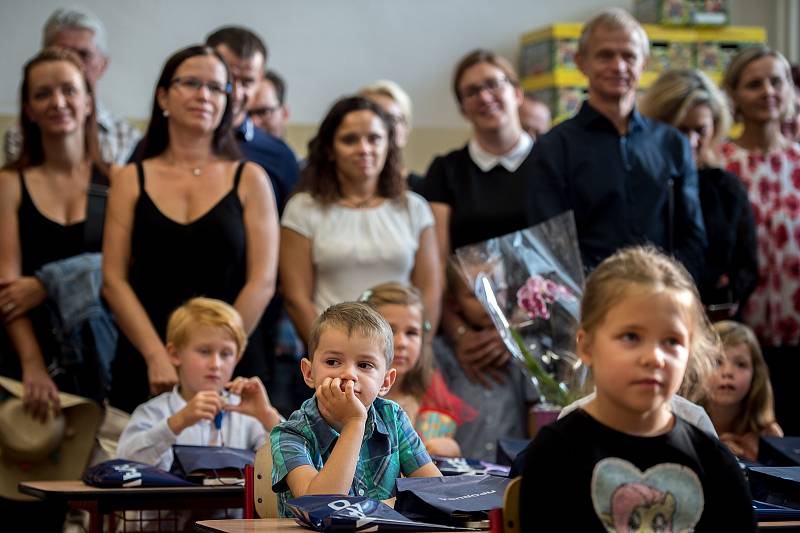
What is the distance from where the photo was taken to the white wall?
21.1 feet

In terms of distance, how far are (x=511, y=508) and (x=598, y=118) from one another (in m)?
2.38

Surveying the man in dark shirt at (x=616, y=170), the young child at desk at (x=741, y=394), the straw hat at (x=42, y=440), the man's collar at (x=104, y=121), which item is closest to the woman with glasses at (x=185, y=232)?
the straw hat at (x=42, y=440)

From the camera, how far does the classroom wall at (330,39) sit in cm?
643

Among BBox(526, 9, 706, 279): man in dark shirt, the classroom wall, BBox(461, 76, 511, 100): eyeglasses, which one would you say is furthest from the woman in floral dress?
the classroom wall

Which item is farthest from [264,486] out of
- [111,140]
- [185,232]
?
[111,140]

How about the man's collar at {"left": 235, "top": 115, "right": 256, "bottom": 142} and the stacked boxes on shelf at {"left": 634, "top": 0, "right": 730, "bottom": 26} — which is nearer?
the man's collar at {"left": 235, "top": 115, "right": 256, "bottom": 142}

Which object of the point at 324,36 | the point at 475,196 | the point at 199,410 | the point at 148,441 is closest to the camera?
the point at 199,410

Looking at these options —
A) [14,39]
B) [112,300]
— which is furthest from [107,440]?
[14,39]

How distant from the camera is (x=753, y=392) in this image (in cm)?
370

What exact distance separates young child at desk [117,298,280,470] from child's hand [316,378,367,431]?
0.87 metres

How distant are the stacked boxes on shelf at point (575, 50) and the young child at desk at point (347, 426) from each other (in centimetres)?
423

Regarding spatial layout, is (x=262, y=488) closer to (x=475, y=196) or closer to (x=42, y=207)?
(x=42, y=207)

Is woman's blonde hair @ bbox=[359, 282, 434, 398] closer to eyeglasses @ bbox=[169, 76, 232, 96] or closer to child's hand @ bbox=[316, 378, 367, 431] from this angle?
eyeglasses @ bbox=[169, 76, 232, 96]

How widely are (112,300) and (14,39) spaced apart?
316cm
